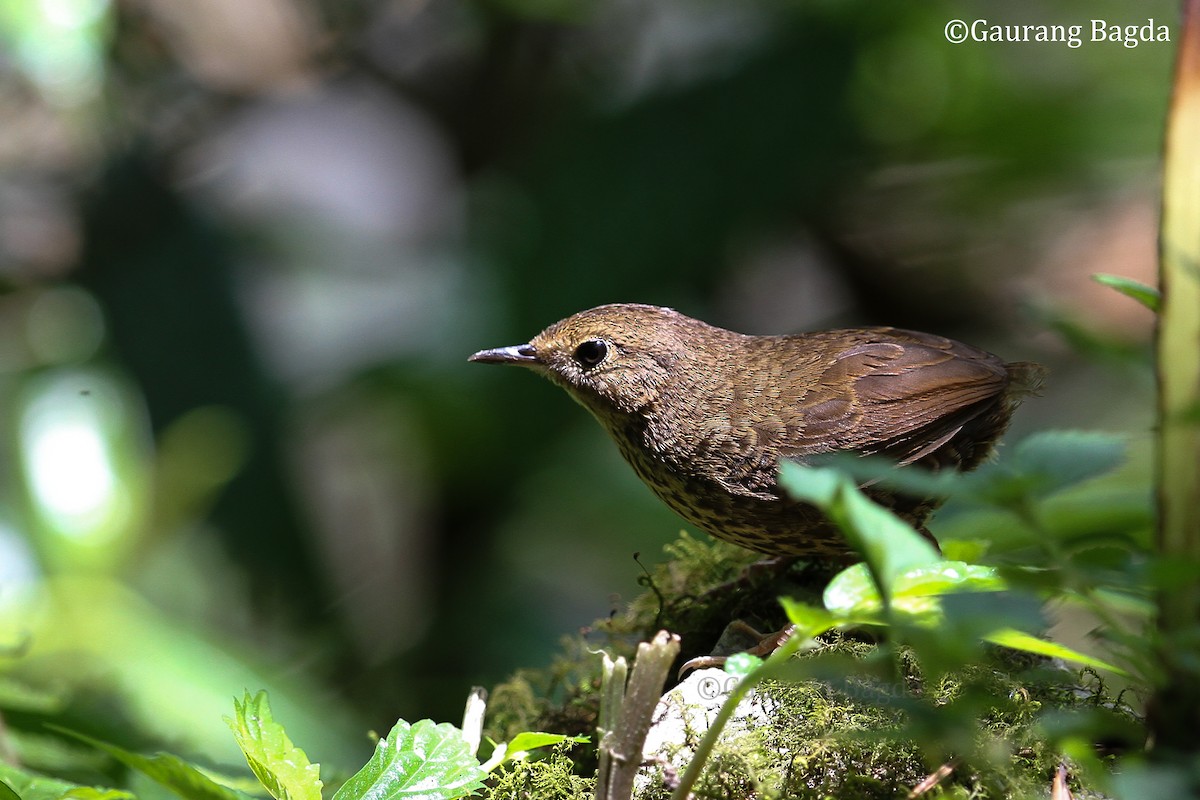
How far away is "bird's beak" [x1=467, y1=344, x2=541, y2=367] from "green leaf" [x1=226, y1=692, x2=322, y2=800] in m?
1.74

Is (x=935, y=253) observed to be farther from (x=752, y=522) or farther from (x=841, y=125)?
(x=752, y=522)

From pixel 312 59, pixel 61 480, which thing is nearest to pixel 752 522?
pixel 61 480

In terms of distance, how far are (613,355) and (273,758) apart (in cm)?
175

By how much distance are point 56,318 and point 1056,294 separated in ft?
18.5

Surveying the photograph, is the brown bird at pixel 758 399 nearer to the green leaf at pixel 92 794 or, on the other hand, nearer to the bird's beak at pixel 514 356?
the bird's beak at pixel 514 356

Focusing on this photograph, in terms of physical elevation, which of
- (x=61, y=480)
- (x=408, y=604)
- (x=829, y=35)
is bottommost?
(x=408, y=604)

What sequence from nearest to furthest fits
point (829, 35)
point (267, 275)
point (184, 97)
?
point (829, 35) → point (267, 275) → point (184, 97)

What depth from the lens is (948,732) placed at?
3.06 ft

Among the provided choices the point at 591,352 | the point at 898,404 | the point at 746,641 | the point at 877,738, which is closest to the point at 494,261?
the point at 591,352

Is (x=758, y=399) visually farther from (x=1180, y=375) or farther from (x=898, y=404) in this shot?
(x=1180, y=375)

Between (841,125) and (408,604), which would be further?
(408,604)

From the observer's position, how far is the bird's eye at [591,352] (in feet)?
9.78

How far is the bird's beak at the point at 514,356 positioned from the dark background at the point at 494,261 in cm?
236

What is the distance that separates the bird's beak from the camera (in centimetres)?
305
